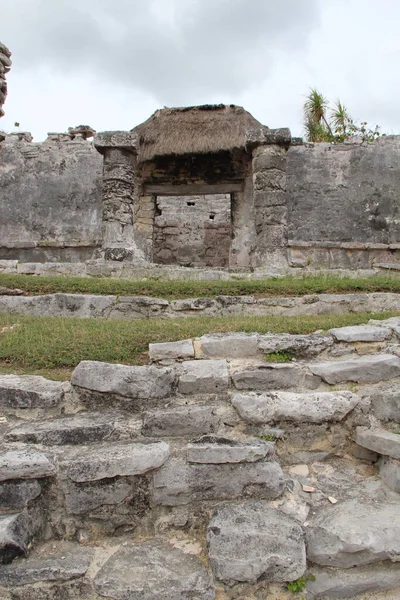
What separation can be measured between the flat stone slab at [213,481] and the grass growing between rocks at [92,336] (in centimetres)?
118

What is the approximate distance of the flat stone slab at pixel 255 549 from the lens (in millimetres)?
2129

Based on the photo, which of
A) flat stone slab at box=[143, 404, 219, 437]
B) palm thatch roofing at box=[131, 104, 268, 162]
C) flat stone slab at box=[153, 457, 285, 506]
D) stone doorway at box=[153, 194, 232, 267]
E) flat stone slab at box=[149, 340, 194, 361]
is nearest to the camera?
flat stone slab at box=[153, 457, 285, 506]

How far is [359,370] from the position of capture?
3148mm

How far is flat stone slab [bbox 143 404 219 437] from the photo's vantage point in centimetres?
271

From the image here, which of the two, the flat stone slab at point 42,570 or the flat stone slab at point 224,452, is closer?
the flat stone slab at point 42,570

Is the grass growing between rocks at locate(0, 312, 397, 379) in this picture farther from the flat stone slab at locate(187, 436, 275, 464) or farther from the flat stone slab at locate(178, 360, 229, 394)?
the flat stone slab at locate(187, 436, 275, 464)

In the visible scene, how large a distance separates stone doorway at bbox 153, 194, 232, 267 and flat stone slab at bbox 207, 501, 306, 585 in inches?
530

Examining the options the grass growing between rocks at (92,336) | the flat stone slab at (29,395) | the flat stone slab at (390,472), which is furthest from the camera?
the grass growing between rocks at (92,336)

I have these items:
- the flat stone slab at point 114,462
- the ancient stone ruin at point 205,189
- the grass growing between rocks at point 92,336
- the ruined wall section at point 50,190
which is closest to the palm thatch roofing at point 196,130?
the ancient stone ruin at point 205,189

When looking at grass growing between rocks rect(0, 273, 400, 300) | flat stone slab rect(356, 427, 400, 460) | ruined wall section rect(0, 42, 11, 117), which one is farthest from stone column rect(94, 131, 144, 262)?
flat stone slab rect(356, 427, 400, 460)

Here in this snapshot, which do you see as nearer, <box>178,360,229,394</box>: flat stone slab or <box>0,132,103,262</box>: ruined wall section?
<box>178,360,229,394</box>: flat stone slab

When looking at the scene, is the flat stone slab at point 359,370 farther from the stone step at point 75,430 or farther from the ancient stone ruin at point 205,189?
the ancient stone ruin at point 205,189

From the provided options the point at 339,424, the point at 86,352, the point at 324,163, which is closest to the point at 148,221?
the point at 324,163

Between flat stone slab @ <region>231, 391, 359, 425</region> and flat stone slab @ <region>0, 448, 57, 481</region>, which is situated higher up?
flat stone slab @ <region>231, 391, 359, 425</region>
